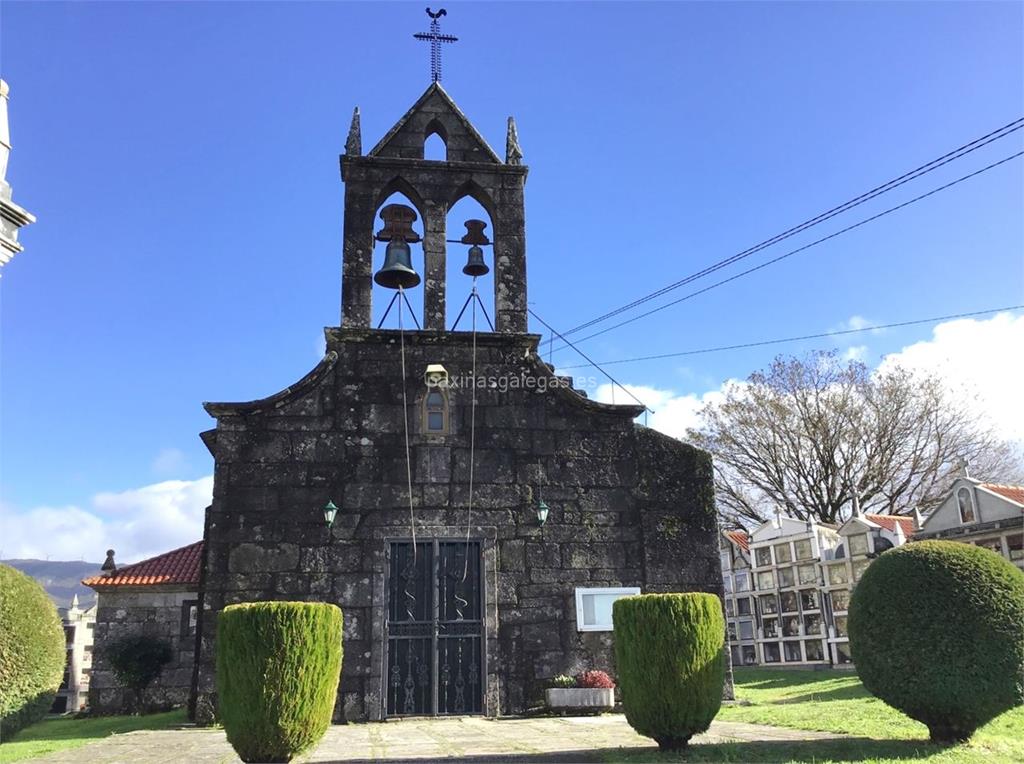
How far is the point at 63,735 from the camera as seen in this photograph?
11273mm

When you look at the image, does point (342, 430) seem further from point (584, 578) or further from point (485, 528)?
point (584, 578)

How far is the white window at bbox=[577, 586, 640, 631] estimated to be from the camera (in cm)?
1155

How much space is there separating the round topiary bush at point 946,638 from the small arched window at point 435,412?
631 centimetres

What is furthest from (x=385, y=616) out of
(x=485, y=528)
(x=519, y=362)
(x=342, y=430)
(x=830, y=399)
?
(x=830, y=399)

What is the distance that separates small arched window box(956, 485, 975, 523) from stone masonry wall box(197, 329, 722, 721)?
26.3 ft

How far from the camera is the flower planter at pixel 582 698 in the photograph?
11.1 m

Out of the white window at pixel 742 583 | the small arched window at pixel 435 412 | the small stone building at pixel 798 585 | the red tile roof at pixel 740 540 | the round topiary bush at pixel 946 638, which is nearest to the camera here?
the round topiary bush at pixel 946 638

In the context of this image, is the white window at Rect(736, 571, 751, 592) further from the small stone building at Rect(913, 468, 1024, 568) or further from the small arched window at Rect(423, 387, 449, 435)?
the small arched window at Rect(423, 387, 449, 435)

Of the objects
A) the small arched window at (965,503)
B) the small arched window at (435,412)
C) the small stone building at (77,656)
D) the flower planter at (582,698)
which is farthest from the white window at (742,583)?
the small stone building at (77,656)

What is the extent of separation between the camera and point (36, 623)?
257 inches

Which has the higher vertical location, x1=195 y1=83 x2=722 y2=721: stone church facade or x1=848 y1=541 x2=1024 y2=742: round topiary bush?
x1=195 y1=83 x2=722 y2=721: stone church facade

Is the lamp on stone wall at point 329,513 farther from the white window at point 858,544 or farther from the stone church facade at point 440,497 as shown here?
the white window at point 858,544

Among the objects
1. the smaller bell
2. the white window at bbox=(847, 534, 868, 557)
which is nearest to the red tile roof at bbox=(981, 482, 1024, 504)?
the white window at bbox=(847, 534, 868, 557)

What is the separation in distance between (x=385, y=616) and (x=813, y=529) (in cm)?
1487
